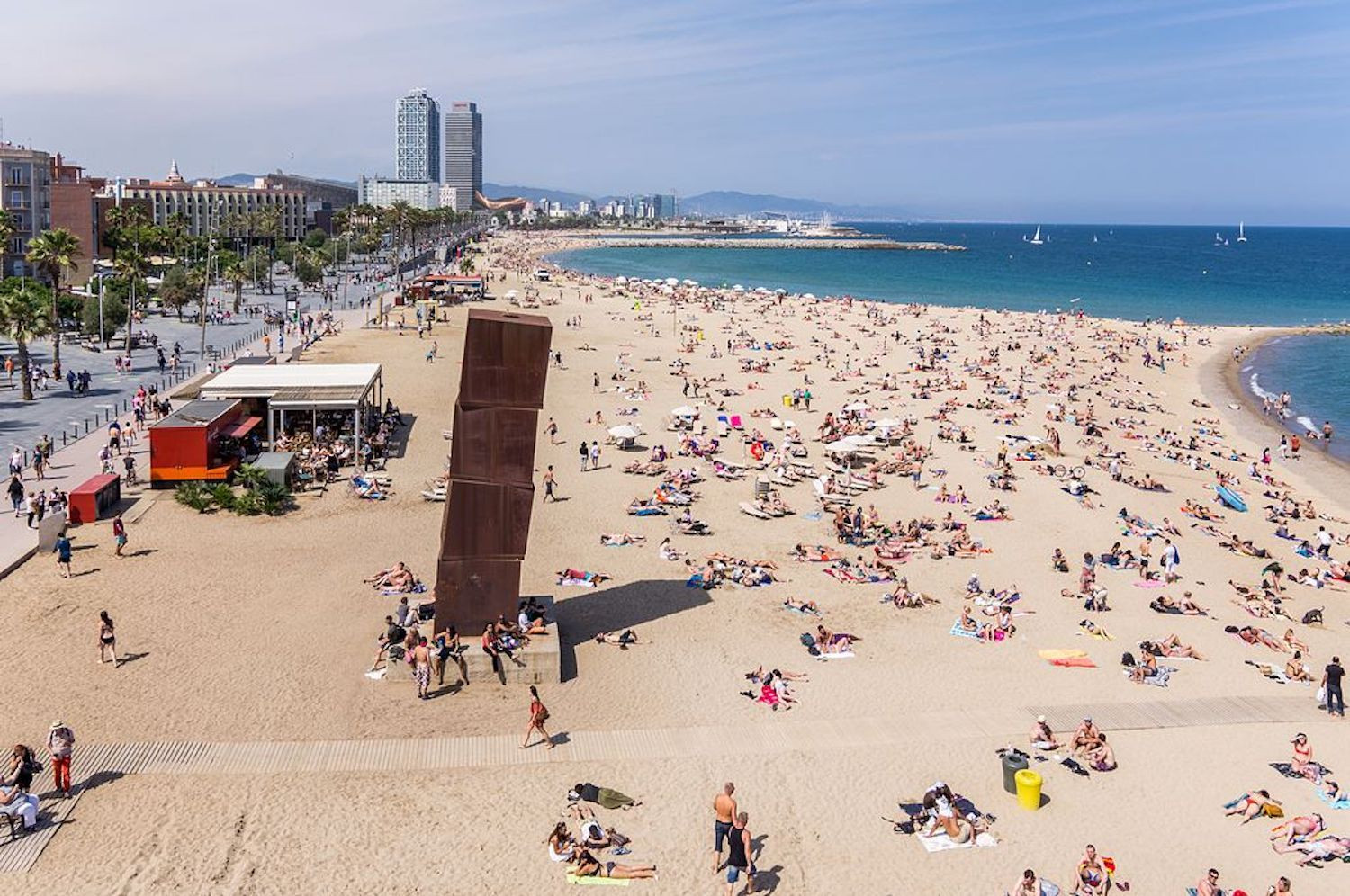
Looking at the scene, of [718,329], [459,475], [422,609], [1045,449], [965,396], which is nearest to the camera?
[459,475]

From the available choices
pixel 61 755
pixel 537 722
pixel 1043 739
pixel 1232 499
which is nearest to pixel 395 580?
pixel 537 722

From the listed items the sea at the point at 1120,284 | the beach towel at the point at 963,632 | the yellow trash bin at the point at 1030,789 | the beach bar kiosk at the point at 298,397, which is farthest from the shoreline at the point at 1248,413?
the beach bar kiosk at the point at 298,397

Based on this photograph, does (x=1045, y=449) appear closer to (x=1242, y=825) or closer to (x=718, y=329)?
(x=1242, y=825)

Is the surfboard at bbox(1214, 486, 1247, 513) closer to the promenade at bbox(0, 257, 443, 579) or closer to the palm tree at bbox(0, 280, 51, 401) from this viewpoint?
the promenade at bbox(0, 257, 443, 579)

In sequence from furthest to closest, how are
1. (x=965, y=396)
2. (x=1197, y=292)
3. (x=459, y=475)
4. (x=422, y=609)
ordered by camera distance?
(x=1197, y=292) < (x=965, y=396) < (x=422, y=609) < (x=459, y=475)

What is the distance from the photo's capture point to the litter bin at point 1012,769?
500 inches

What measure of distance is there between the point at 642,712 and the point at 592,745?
1.15 m

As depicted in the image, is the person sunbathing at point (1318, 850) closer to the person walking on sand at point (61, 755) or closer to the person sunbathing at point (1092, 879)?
the person sunbathing at point (1092, 879)

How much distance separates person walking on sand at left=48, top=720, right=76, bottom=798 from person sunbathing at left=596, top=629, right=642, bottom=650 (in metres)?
7.68

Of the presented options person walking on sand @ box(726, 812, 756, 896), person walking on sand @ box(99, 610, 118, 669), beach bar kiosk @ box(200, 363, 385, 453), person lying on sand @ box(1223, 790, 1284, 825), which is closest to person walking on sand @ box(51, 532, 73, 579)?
person walking on sand @ box(99, 610, 118, 669)

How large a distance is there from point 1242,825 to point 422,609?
12.3 m

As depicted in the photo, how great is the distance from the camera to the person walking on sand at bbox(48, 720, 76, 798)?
11844mm

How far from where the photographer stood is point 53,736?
39.2 feet

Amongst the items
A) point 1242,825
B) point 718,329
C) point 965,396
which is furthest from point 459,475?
point 718,329
